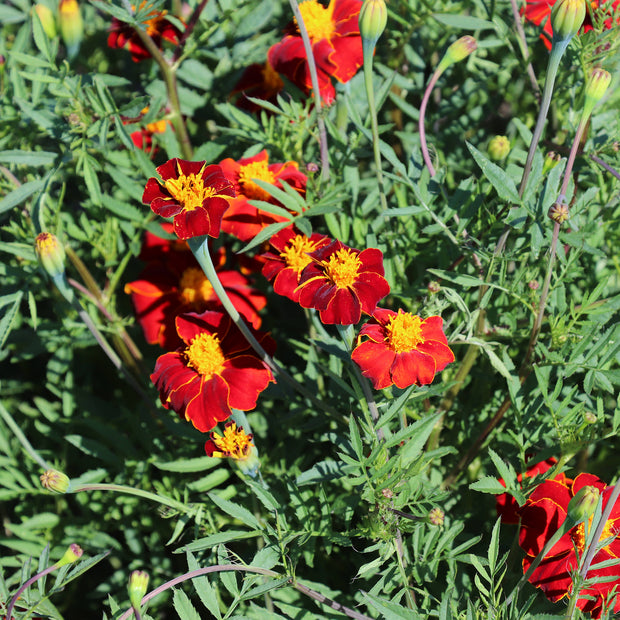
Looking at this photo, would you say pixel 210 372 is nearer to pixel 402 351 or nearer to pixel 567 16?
pixel 402 351

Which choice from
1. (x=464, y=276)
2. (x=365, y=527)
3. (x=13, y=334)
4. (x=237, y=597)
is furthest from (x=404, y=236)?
(x=13, y=334)

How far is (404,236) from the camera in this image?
1.18 m

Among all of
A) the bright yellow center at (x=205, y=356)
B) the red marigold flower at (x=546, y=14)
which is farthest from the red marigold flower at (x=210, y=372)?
the red marigold flower at (x=546, y=14)

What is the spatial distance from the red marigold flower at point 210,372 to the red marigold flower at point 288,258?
11 cm

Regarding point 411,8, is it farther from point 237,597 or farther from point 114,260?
point 237,597

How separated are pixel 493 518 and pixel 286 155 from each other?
720 millimetres

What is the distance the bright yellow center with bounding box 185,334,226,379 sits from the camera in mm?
985

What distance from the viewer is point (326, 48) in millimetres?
1202

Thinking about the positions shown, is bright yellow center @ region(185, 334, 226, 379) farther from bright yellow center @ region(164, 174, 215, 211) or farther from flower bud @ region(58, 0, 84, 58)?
flower bud @ region(58, 0, 84, 58)

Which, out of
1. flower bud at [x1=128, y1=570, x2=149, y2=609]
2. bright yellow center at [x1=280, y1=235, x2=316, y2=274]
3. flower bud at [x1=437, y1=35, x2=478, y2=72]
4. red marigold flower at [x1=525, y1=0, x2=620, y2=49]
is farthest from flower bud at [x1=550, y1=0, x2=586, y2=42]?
flower bud at [x1=128, y1=570, x2=149, y2=609]

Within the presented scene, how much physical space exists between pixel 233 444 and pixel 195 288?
0.39m

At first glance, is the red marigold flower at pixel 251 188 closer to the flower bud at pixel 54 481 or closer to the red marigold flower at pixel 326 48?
the red marigold flower at pixel 326 48

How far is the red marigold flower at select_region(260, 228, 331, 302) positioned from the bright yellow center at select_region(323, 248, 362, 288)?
0.28 feet

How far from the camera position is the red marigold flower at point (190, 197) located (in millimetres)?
815
